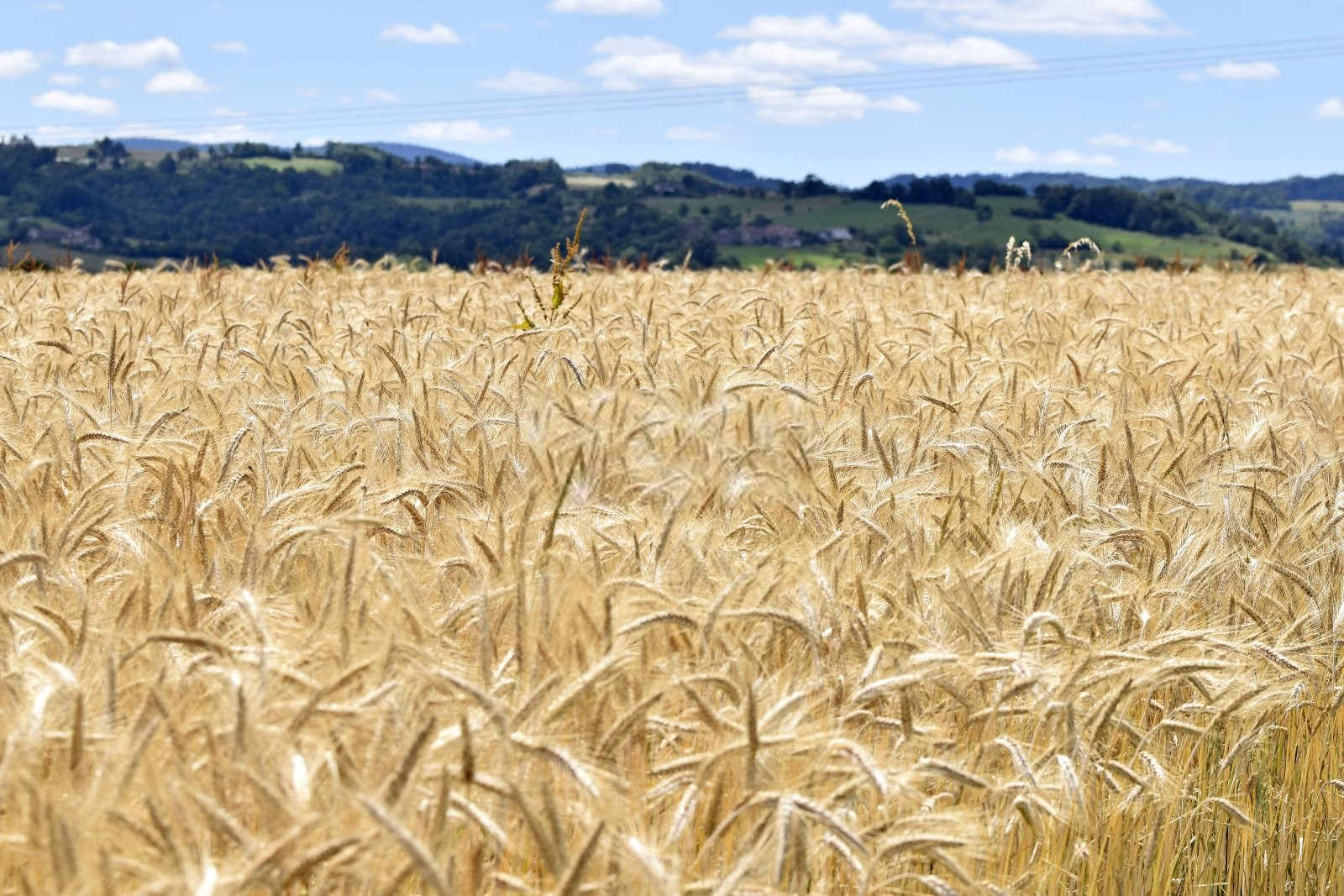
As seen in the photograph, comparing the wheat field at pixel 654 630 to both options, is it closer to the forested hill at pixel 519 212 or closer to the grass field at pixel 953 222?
the forested hill at pixel 519 212

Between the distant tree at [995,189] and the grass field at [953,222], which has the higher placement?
the distant tree at [995,189]

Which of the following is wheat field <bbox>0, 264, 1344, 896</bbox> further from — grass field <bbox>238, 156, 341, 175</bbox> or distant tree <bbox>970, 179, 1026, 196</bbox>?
grass field <bbox>238, 156, 341, 175</bbox>

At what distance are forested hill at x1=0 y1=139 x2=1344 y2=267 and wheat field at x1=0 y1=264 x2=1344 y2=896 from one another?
72045mm

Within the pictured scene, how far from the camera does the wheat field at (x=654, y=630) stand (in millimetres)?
1703

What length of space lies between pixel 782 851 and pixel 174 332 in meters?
5.63

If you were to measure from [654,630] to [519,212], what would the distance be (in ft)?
465

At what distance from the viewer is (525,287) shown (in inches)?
445

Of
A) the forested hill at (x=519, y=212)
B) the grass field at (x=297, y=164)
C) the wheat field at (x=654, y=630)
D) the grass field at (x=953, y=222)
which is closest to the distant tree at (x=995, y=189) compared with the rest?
the forested hill at (x=519, y=212)

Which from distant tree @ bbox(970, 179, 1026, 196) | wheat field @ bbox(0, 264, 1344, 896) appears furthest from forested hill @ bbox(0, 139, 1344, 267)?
wheat field @ bbox(0, 264, 1344, 896)

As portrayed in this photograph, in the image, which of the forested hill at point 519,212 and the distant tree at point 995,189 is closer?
the forested hill at point 519,212

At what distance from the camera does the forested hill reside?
110 metres

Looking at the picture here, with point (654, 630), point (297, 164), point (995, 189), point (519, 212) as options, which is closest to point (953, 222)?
point (995, 189)

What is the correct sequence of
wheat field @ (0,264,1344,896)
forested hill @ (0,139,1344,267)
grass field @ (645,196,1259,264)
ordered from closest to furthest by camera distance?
wheat field @ (0,264,1344,896), forested hill @ (0,139,1344,267), grass field @ (645,196,1259,264)

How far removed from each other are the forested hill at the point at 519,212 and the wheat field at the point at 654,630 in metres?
72.0
